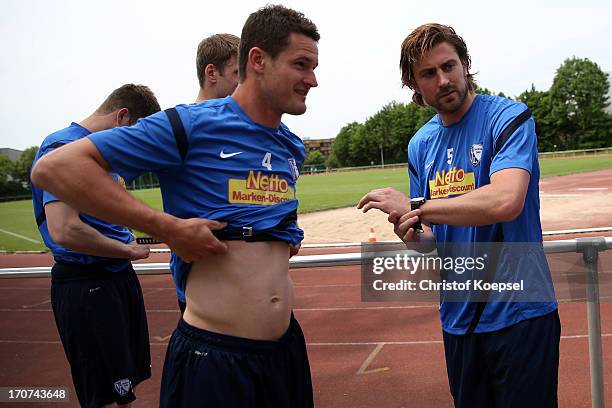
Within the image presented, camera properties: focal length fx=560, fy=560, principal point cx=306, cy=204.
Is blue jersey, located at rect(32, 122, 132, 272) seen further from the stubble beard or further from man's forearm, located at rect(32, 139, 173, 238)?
the stubble beard

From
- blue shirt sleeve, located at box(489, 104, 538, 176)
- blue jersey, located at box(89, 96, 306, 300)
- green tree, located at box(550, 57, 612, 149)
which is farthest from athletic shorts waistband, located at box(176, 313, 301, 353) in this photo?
green tree, located at box(550, 57, 612, 149)

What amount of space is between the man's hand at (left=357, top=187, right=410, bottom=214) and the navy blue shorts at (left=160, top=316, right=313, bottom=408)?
1.94 ft

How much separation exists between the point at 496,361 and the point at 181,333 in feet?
3.74

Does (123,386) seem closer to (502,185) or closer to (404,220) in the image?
(404,220)

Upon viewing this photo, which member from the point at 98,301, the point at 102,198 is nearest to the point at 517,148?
the point at 102,198

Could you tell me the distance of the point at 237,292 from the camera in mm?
1780

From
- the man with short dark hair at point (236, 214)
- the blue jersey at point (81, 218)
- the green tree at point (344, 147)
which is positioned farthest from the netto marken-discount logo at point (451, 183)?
the green tree at point (344, 147)

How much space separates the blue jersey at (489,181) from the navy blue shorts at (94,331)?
5.73ft

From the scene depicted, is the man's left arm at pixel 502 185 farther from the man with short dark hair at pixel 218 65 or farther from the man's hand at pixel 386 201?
the man with short dark hair at pixel 218 65

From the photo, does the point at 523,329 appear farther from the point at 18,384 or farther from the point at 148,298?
the point at 148,298

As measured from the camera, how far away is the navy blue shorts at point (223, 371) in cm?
174

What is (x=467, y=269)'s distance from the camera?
2168mm

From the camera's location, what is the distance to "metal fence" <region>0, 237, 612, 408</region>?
2447 mm

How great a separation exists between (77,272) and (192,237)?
1641 mm
